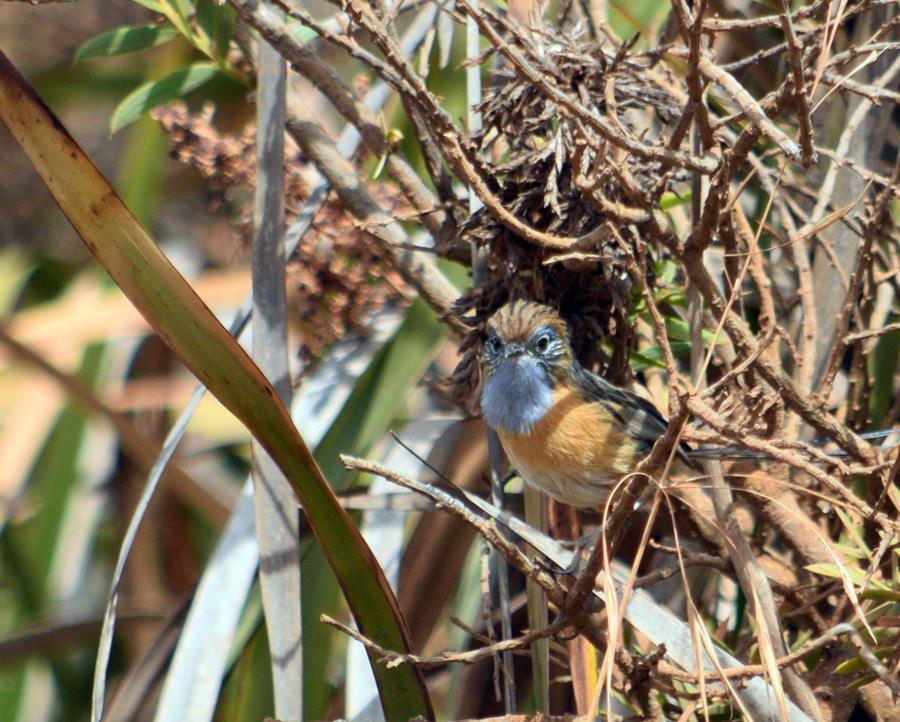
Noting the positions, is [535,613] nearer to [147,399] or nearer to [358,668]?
[358,668]

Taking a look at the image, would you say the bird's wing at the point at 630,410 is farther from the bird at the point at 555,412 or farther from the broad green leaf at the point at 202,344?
the broad green leaf at the point at 202,344

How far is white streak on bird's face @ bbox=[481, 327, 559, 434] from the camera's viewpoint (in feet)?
7.80

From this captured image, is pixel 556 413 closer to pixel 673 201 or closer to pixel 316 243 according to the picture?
pixel 673 201

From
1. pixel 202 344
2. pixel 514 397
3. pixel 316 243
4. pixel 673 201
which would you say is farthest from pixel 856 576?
pixel 316 243

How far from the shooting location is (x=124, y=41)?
268 centimetres

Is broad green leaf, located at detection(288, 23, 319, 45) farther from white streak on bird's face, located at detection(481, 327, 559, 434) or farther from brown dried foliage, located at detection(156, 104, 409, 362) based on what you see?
white streak on bird's face, located at detection(481, 327, 559, 434)

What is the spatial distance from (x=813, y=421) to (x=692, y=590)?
0.66 metres

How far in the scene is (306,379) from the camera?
286cm

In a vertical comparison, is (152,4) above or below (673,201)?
above

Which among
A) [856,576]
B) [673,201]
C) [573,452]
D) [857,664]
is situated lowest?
[857,664]

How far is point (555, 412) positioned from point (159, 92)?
46.4 inches

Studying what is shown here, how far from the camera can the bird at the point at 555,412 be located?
236 cm

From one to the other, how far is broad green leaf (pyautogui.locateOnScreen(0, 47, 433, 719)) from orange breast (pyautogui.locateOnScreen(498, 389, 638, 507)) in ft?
1.65

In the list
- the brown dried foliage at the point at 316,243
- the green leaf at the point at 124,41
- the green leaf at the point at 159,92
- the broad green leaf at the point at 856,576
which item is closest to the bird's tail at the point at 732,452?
the broad green leaf at the point at 856,576
